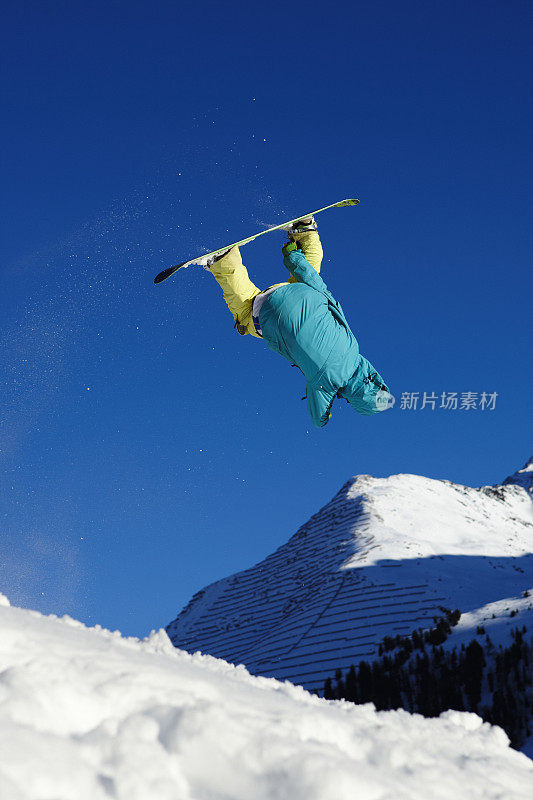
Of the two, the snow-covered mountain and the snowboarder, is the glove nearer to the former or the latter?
the snowboarder

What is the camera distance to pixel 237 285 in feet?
19.3

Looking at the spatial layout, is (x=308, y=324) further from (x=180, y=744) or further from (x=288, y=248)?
(x=180, y=744)

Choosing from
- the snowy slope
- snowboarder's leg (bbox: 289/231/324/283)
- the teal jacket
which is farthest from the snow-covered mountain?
the snowy slope

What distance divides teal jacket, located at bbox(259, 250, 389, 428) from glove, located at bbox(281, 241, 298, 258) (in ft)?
0.26

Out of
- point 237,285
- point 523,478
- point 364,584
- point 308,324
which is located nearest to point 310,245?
point 237,285

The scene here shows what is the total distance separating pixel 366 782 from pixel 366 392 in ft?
15.4

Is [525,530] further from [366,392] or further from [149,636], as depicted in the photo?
[149,636]

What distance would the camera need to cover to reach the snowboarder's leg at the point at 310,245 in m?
6.21

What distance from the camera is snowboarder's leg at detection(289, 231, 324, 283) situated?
621 cm

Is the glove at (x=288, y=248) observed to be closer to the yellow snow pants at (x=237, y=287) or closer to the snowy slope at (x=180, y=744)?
the yellow snow pants at (x=237, y=287)

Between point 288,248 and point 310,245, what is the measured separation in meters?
0.24

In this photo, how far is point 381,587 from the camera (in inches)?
933

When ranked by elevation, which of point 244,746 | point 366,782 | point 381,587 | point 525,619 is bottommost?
point 366,782

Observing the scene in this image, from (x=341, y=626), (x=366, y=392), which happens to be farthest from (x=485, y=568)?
(x=366, y=392)
